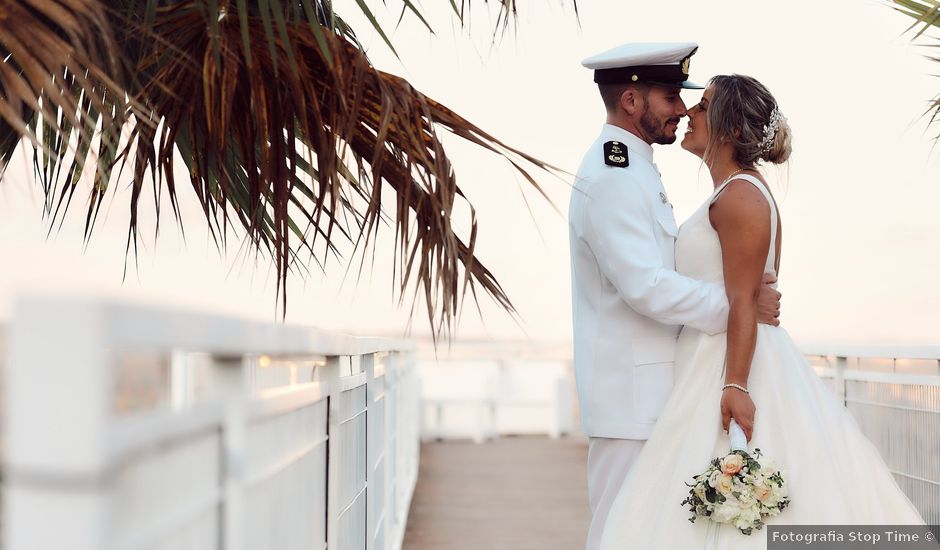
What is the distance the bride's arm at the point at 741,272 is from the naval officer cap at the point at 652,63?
0.37 m

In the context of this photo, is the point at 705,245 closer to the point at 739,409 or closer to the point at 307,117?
the point at 739,409

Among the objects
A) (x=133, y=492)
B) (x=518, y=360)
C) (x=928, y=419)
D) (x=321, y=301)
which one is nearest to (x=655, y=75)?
(x=321, y=301)

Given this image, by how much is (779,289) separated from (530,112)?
4.63 metres

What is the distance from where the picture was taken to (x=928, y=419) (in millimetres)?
3662

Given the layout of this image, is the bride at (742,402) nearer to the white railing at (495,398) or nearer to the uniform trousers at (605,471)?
the uniform trousers at (605,471)

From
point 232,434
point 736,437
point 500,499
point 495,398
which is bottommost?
point 500,499

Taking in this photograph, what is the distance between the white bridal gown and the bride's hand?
2cm

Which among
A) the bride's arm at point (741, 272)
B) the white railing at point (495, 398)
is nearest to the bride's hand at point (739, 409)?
the bride's arm at point (741, 272)

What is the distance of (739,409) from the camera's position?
7.38 feet

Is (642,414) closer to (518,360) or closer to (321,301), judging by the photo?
(321,301)

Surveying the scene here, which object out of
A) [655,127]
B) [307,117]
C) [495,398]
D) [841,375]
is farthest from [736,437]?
[495,398]

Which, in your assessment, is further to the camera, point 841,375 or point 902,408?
point 841,375

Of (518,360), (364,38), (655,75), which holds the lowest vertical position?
(518,360)

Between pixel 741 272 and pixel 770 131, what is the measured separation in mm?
355
